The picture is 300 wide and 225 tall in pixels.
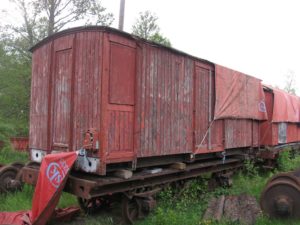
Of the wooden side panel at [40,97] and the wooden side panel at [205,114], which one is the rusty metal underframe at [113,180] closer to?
the wooden side panel at [205,114]

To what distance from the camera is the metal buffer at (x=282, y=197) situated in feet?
21.8

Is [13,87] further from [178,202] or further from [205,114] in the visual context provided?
[178,202]

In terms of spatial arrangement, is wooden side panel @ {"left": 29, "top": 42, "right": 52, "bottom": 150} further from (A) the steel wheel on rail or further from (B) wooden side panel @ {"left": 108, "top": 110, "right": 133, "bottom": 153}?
(A) the steel wheel on rail

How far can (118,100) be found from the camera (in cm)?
616

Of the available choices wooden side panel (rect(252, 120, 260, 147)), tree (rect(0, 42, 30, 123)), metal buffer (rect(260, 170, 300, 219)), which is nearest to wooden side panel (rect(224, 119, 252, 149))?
wooden side panel (rect(252, 120, 260, 147))

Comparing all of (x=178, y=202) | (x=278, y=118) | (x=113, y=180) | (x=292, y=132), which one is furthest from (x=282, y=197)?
(x=292, y=132)

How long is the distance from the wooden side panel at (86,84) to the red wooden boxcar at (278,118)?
8.50 meters

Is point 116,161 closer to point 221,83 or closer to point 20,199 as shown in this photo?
point 20,199

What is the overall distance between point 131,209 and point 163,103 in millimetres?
2299

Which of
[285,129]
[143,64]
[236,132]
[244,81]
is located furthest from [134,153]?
[285,129]

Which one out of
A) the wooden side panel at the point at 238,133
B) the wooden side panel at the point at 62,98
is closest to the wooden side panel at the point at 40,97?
the wooden side panel at the point at 62,98

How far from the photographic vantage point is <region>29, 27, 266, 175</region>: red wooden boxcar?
5992 mm

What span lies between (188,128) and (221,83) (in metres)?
2.14

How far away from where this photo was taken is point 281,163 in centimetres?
1284
